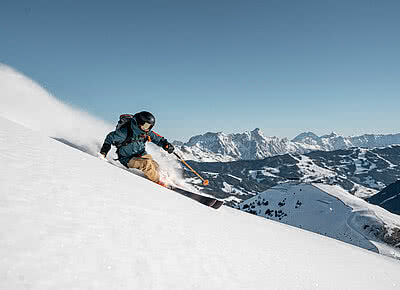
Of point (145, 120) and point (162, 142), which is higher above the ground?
point (145, 120)

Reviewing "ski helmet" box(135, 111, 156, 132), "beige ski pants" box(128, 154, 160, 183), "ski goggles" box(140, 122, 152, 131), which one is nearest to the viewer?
"ski helmet" box(135, 111, 156, 132)

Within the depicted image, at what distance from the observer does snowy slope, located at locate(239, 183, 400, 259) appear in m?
41.0

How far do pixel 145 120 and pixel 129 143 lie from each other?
3.51 ft

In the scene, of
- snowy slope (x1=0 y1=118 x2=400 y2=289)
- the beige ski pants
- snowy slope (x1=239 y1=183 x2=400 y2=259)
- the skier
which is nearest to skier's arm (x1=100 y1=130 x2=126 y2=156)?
the skier

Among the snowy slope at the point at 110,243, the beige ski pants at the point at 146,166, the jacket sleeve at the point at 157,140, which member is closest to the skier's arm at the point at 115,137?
the beige ski pants at the point at 146,166

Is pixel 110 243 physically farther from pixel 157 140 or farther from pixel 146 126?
pixel 157 140

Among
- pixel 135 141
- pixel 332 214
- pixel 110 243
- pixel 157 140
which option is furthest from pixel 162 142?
pixel 332 214

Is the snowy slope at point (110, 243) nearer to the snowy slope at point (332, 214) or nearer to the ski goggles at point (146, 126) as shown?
the ski goggles at point (146, 126)

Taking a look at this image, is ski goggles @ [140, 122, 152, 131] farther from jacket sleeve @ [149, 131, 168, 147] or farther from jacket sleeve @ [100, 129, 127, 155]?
jacket sleeve @ [149, 131, 168, 147]

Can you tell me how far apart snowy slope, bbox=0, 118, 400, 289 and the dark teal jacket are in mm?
3935

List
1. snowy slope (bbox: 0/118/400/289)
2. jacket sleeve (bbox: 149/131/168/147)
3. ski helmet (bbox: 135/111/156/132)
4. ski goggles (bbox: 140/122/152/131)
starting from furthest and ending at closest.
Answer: jacket sleeve (bbox: 149/131/168/147)
ski goggles (bbox: 140/122/152/131)
ski helmet (bbox: 135/111/156/132)
snowy slope (bbox: 0/118/400/289)

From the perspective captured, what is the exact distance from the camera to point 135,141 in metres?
8.73

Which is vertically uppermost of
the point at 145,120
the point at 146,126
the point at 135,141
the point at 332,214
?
the point at 332,214

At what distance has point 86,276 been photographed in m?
1.81
